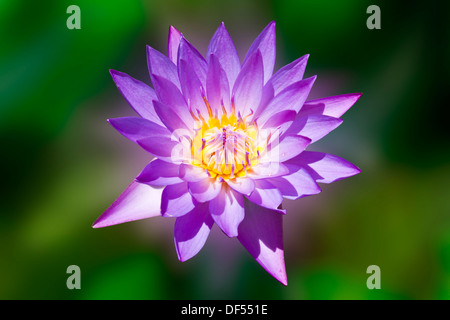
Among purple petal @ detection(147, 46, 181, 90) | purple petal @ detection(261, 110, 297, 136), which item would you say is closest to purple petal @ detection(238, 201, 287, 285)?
purple petal @ detection(261, 110, 297, 136)

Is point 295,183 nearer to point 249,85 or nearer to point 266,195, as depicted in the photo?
point 266,195

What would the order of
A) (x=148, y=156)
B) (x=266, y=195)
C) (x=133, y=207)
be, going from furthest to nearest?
1. (x=148, y=156)
2. (x=133, y=207)
3. (x=266, y=195)

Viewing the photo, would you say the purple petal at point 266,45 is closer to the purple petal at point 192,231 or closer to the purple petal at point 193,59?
the purple petal at point 193,59

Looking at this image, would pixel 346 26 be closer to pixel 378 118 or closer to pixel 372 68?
pixel 372 68

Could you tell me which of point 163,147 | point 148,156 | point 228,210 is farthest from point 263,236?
point 148,156

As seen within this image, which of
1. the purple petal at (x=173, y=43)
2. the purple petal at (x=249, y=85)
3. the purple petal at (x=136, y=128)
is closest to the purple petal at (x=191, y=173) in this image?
the purple petal at (x=136, y=128)

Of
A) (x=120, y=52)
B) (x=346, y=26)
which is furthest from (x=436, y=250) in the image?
(x=120, y=52)
